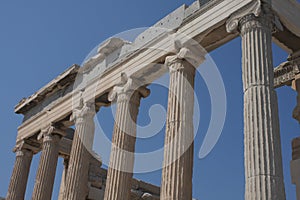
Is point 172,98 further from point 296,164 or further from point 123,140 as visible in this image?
point 296,164

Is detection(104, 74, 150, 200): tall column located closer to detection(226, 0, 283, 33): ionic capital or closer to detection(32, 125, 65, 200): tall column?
detection(32, 125, 65, 200): tall column

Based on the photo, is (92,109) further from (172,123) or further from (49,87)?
→ (172,123)

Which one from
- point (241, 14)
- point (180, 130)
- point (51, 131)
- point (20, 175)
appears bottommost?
point (180, 130)

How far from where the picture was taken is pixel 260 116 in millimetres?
12383

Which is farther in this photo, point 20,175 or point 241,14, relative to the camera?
point 20,175

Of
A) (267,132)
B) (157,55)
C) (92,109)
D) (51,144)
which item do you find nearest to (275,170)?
(267,132)

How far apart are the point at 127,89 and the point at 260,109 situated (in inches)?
273

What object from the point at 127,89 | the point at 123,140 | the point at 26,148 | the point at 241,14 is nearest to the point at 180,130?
the point at 123,140

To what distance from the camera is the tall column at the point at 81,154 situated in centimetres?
1877

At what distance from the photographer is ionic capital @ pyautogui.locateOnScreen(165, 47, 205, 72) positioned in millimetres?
16047

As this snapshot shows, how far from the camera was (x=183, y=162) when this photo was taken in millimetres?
14570

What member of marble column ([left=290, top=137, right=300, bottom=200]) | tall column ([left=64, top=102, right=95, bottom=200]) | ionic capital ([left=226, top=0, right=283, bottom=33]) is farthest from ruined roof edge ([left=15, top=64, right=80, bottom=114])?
marble column ([left=290, top=137, right=300, bottom=200])

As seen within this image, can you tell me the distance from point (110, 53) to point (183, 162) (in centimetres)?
757

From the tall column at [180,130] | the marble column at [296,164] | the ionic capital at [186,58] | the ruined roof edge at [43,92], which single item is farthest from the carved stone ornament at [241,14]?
the ruined roof edge at [43,92]
